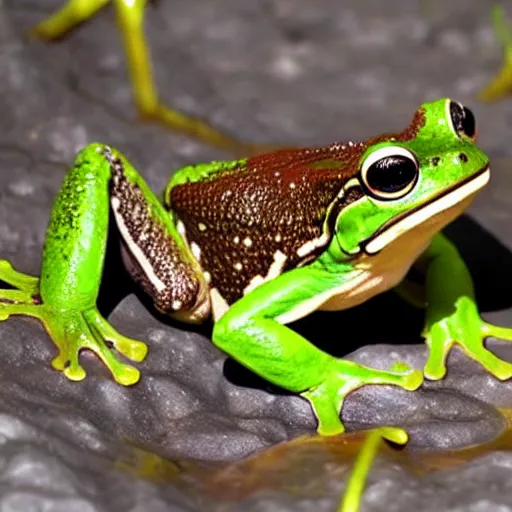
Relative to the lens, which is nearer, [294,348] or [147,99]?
[294,348]

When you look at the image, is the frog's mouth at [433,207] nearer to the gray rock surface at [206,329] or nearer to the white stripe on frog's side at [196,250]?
the gray rock surface at [206,329]

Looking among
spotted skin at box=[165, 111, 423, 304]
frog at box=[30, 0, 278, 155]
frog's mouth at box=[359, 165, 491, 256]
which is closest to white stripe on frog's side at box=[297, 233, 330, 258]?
spotted skin at box=[165, 111, 423, 304]

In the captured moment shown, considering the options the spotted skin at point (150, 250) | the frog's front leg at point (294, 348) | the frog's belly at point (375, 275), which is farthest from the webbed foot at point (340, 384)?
the spotted skin at point (150, 250)

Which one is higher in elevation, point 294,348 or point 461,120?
point 461,120

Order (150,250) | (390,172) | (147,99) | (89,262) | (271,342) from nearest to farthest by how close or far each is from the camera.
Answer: (390,172) → (271,342) → (89,262) → (150,250) → (147,99)

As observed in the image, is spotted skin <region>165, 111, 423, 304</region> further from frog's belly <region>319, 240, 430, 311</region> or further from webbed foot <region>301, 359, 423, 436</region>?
webbed foot <region>301, 359, 423, 436</region>

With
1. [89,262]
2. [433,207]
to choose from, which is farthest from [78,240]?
[433,207]

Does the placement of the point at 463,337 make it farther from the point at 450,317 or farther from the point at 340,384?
the point at 340,384
